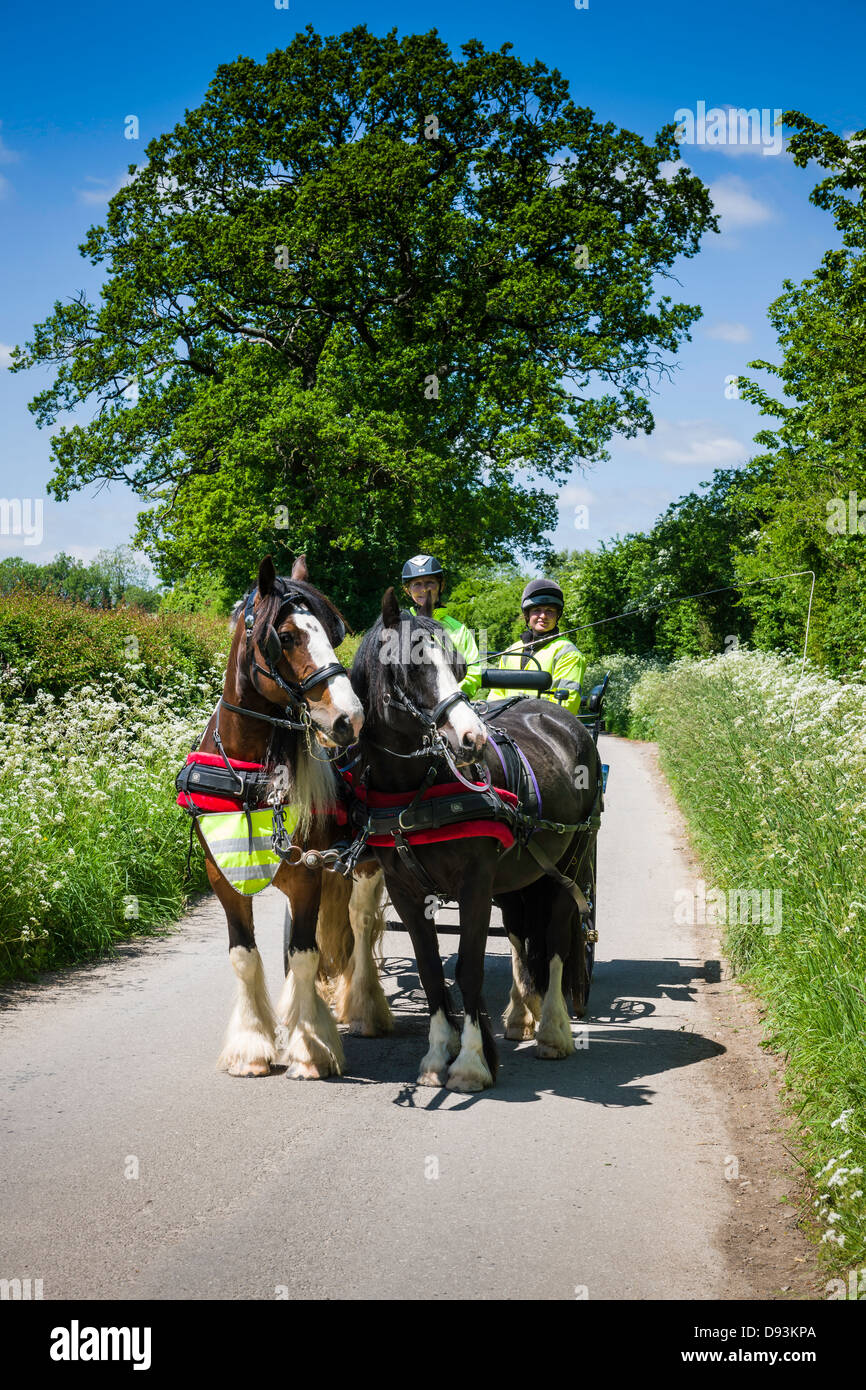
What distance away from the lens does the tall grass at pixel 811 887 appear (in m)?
3.85

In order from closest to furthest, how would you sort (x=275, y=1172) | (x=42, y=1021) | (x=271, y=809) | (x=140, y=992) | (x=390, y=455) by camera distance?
(x=275, y=1172), (x=271, y=809), (x=42, y=1021), (x=140, y=992), (x=390, y=455)

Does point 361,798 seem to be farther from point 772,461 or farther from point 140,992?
point 772,461

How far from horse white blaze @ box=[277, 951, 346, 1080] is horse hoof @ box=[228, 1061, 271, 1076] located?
0.13m

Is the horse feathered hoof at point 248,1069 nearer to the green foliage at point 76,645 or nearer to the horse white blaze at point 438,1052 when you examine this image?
the horse white blaze at point 438,1052

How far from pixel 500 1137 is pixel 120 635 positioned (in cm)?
1070

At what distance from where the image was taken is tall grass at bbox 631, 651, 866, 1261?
385 cm

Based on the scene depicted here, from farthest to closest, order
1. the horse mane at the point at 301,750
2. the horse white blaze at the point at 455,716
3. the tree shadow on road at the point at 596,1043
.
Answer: the tree shadow on road at the point at 596,1043
the horse mane at the point at 301,750
the horse white blaze at the point at 455,716

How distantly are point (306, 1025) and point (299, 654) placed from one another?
6.00 feet

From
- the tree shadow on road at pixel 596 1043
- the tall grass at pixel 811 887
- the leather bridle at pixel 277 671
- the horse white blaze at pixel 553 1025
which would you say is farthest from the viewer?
the horse white blaze at pixel 553 1025

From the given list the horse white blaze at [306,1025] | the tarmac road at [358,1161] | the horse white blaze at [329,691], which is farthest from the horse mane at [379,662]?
the tarmac road at [358,1161]

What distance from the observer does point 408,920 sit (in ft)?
16.9

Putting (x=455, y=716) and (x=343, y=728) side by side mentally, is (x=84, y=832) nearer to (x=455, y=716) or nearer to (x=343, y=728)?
(x=343, y=728)
